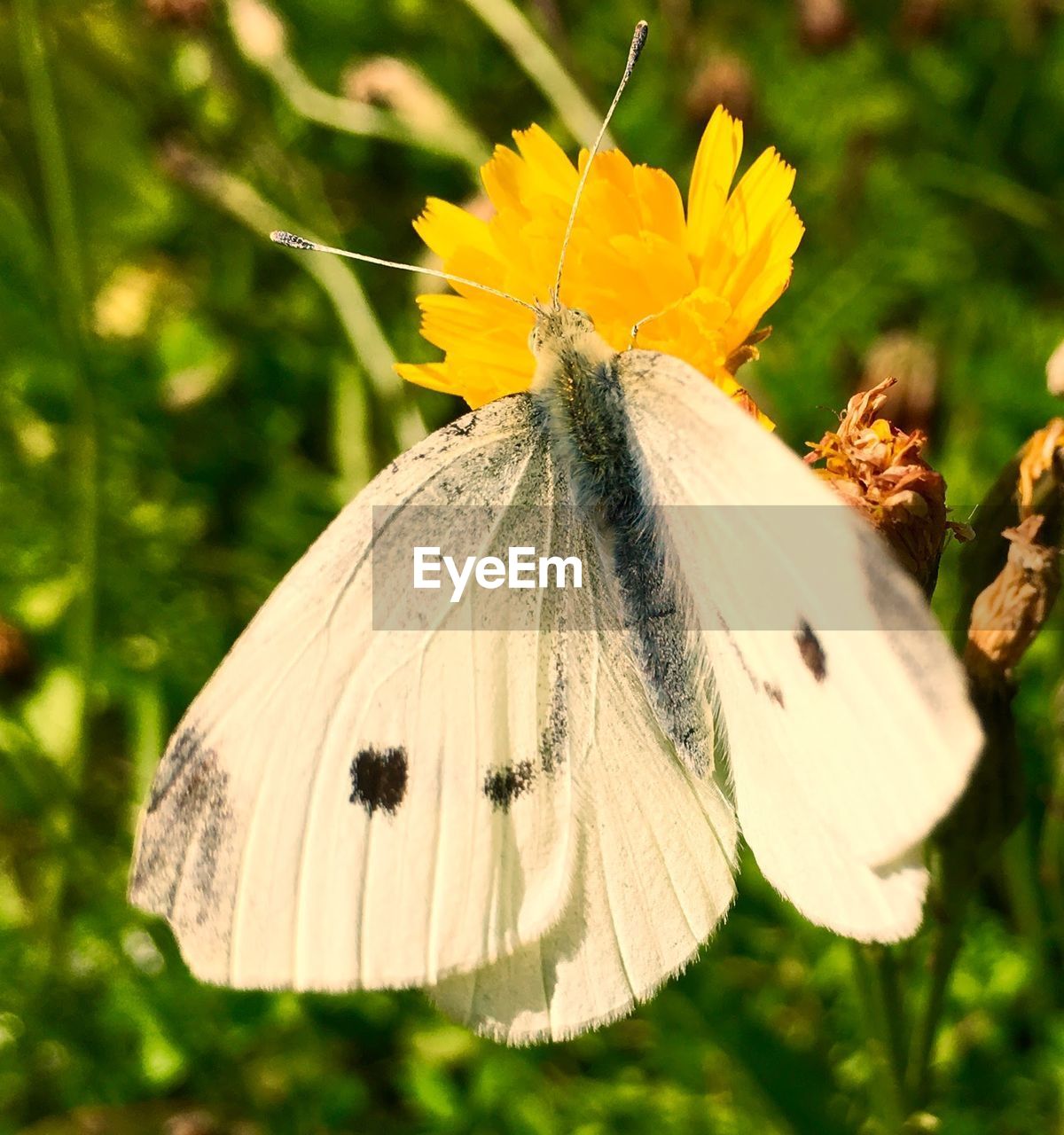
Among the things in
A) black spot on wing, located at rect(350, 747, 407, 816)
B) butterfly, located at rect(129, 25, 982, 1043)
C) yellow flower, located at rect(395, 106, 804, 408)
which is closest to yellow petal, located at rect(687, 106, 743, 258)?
yellow flower, located at rect(395, 106, 804, 408)

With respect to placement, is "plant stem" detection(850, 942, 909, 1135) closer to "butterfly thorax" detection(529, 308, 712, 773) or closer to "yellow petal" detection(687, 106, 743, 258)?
"butterfly thorax" detection(529, 308, 712, 773)

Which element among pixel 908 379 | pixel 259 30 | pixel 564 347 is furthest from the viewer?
pixel 259 30

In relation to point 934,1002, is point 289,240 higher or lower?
higher

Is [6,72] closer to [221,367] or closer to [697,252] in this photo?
[221,367]

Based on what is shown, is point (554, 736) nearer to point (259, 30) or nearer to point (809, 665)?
point (809, 665)

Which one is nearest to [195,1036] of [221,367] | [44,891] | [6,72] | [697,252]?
[44,891]

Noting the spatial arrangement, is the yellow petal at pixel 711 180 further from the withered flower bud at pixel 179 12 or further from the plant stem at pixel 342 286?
the withered flower bud at pixel 179 12

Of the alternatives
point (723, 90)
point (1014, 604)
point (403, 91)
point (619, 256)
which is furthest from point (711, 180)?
point (723, 90)

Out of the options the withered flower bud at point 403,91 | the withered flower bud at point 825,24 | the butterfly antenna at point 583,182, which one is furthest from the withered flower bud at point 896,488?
the withered flower bud at point 825,24
